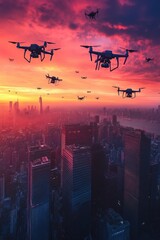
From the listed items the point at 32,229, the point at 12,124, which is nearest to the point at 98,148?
the point at 32,229

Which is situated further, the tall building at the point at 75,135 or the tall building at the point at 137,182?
the tall building at the point at 75,135

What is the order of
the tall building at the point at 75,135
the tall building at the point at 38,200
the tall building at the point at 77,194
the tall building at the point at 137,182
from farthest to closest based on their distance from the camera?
the tall building at the point at 75,135 < the tall building at the point at 137,182 < the tall building at the point at 77,194 < the tall building at the point at 38,200

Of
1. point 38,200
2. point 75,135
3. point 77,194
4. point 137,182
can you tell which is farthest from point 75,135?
point 38,200

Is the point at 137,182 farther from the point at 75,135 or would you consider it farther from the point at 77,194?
the point at 75,135

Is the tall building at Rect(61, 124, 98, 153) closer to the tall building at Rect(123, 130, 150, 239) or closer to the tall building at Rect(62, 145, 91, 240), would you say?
the tall building at Rect(62, 145, 91, 240)

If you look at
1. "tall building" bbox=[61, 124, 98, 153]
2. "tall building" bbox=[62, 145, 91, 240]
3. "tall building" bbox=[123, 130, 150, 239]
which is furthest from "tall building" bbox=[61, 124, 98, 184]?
"tall building" bbox=[123, 130, 150, 239]

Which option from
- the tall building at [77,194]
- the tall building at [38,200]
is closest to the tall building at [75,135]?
the tall building at [77,194]

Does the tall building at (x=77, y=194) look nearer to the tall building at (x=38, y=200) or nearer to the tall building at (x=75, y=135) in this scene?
the tall building at (x=38, y=200)
